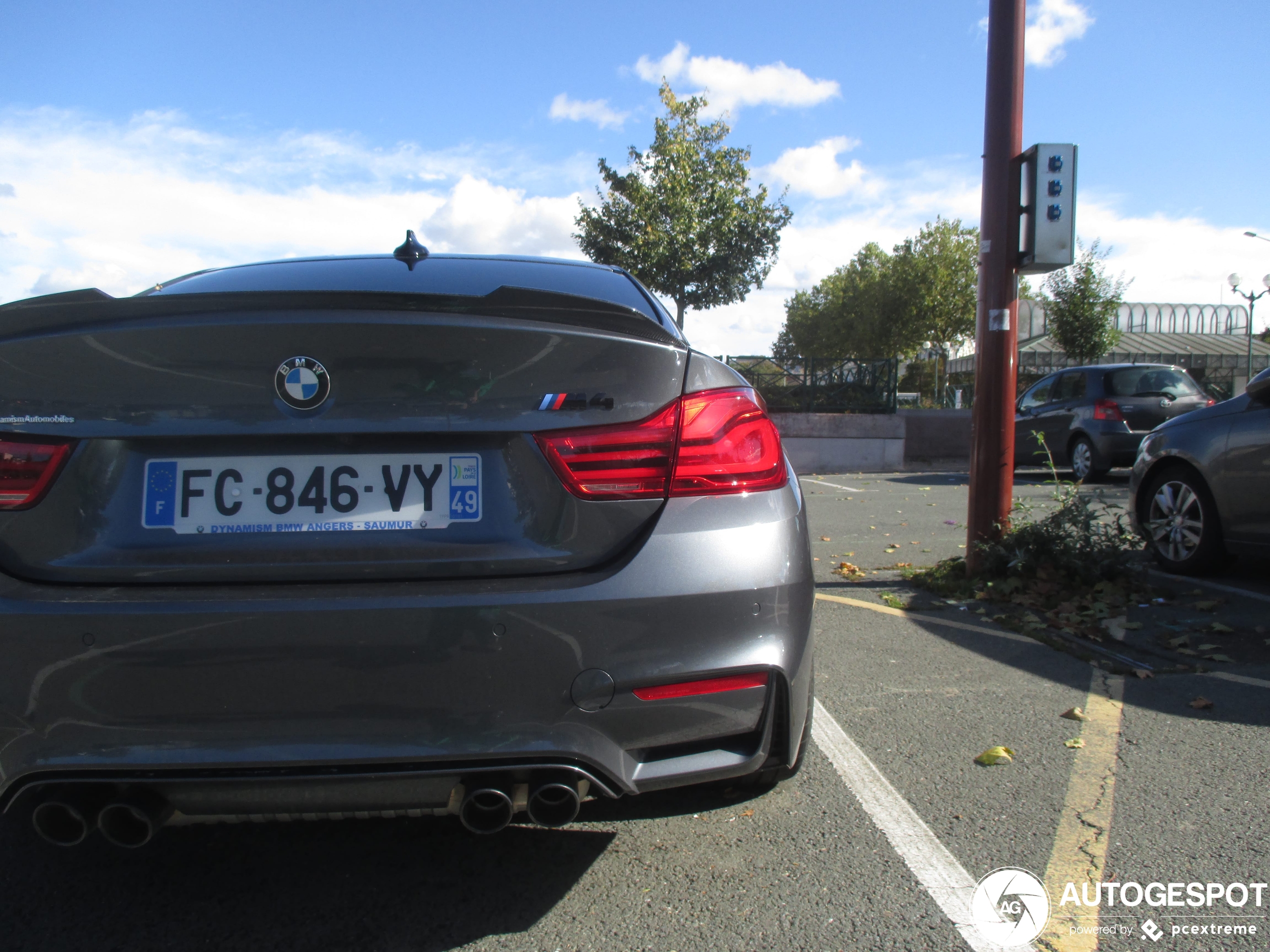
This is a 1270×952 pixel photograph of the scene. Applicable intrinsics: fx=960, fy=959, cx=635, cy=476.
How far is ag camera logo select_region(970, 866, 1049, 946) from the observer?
208cm

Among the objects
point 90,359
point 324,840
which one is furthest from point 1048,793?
point 90,359

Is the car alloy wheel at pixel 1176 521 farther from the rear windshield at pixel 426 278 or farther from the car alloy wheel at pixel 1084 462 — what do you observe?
the car alloy wheel at pixel 1084 462

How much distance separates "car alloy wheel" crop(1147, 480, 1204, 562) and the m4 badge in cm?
494

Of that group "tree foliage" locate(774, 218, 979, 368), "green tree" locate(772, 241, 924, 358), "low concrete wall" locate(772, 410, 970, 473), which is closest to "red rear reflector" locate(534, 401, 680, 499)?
"low concrete wall" locate(772, 410, 970, 473)

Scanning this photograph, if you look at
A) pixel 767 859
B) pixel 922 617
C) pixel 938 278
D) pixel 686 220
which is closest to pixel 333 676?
pixel 767 859

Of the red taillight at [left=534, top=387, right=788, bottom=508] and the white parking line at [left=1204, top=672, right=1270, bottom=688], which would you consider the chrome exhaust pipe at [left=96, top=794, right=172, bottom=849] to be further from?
the white parking line at [left=1204, top=672, right=1270, bottom=688]

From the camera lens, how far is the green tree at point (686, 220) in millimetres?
25984

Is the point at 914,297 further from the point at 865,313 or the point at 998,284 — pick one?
the point at 998,284

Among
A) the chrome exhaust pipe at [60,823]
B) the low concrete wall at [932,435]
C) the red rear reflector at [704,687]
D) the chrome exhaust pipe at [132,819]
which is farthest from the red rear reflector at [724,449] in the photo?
the low concrete wall at [932,435]

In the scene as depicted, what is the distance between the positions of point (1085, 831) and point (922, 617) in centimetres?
244

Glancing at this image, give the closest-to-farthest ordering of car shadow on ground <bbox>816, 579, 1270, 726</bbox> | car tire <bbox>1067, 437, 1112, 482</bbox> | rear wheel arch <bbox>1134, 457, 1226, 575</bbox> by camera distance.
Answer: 1. car shadow on ground <bbox>816, 579, 1270, 726</bbox>
2. rear wheel arch <bbox>1134, 457, 1226, 575</bbox>
3. car tire <bbox>1067, 437, 1112, 482</bbox>

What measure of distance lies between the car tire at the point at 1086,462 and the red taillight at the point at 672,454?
1146 cm

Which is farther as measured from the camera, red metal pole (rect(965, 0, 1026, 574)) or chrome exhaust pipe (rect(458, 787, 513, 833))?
red metal pole (rect(965, 0, 1026, 574))

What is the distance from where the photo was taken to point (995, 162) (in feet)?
17.5
